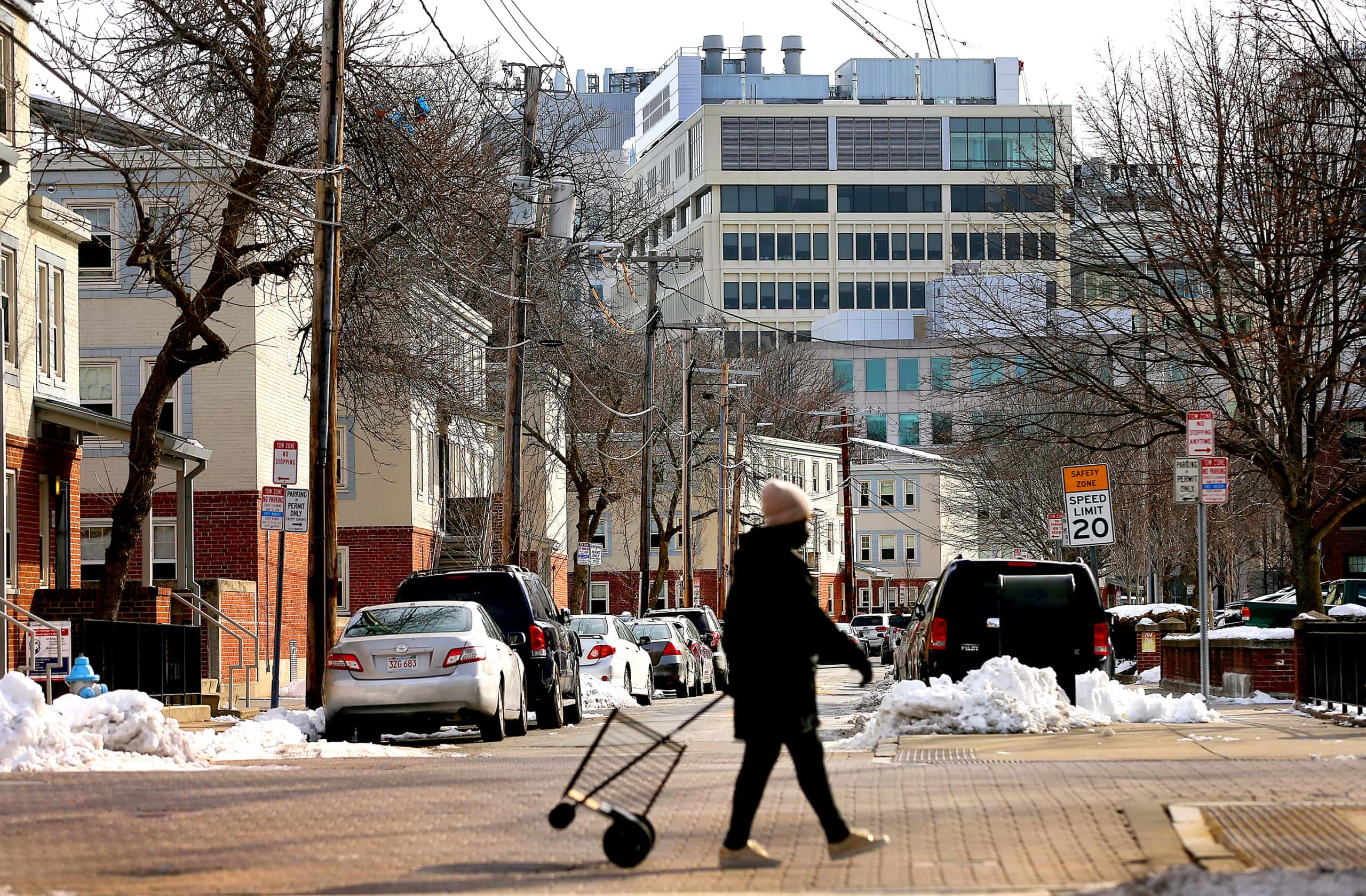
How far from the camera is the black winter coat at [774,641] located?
340 inches

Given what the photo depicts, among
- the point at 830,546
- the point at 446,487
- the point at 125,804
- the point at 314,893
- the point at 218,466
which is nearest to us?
the point at 314,893

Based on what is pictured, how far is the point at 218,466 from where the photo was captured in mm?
36000

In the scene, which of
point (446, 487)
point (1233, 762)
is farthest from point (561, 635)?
point (446, 487)

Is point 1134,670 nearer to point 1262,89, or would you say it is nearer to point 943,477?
point 1262,89

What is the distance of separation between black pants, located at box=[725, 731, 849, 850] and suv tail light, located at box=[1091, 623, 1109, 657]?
1117cm

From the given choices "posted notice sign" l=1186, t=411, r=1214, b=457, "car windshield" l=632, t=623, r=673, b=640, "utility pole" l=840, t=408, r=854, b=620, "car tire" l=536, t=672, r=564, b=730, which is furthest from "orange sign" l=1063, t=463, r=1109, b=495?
"utility pole" l=840, t=408, r=854, b=620

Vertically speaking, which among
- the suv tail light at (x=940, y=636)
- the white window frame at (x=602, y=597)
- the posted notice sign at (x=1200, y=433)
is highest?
the posted notice sign at (x=1200, y=433)

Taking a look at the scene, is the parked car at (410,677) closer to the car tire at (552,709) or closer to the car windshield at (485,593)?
the car windshield at (485,593)

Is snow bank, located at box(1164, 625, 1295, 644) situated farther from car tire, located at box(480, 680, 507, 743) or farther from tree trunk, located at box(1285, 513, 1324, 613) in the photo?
car tire, located at box(480, 680, 507, 743)

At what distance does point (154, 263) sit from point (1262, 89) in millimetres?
14784

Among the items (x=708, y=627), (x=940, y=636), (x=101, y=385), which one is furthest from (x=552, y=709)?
(x=708, y=627)

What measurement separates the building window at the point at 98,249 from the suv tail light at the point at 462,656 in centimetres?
1842

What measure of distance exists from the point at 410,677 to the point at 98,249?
803 inches

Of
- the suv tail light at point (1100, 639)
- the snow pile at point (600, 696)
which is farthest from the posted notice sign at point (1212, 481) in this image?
the snow pile at point (600, 696)
